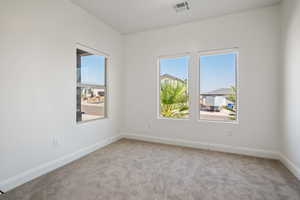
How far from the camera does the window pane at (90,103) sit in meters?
2.91

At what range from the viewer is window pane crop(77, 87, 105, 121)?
2.91 metres

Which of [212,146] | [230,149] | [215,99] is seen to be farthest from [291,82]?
[212,146]

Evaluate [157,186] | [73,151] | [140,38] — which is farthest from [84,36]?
[157,186]

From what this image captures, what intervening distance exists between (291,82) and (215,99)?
1285mm

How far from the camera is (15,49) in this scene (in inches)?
74.1

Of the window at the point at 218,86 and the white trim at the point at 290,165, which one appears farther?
the window at the point at 218,86

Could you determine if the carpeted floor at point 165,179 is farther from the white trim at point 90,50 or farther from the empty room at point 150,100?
the white trim at point 90,50

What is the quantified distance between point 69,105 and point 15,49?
1.08 metres

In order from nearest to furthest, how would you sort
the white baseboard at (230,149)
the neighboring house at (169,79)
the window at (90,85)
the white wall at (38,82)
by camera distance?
the white wall at (38,82), the white baseboard at (230,149), the window at (90,85), the neighboring house at (169,79)

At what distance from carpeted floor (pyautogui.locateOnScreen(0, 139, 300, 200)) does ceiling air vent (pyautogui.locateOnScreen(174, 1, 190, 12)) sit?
281 centimetres

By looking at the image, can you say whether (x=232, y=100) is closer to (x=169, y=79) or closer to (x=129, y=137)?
(x=169, y=79)

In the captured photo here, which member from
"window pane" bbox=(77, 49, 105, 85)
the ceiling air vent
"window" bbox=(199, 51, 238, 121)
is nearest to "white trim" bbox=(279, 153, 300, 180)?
"window" bbox=(199, 51, 238, 121)

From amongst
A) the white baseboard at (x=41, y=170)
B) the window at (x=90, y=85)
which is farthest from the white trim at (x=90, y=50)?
the white baseboard at (x=41, y=170)

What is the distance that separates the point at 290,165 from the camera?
2268 millimetres
